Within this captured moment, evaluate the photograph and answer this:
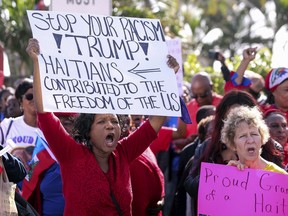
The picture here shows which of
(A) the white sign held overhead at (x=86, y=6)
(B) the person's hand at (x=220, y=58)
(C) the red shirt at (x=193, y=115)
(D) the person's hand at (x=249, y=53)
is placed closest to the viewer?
(D) the person's hand at (x=249, y=53)

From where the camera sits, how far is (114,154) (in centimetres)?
587

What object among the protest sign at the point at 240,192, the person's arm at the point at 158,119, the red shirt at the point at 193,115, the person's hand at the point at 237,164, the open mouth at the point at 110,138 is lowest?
the protest sign at the point at 240,192

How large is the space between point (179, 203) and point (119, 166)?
70.5 inches

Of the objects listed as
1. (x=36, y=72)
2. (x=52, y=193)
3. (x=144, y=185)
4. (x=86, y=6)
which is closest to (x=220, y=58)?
(x=86, y=6)

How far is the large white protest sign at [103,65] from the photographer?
5.65 meters

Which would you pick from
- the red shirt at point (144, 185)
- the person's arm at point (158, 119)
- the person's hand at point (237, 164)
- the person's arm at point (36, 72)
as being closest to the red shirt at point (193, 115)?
the red shirt at point (144, 185)

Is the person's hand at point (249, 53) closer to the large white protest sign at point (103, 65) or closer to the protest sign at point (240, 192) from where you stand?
the large white protest sign at point (103, 65)

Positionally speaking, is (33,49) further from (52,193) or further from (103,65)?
(52,193)

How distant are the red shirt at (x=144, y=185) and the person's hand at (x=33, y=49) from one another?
1361 millimetres

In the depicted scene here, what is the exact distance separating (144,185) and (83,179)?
3.38ft

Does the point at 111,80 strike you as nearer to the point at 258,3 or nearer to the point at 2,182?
the point at 2,182

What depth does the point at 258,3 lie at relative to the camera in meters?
35.3

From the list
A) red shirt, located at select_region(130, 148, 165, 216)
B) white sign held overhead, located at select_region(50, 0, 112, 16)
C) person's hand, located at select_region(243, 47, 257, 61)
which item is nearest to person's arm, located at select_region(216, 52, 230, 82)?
person's hand, located at select_region(243, 47, 257, 61)

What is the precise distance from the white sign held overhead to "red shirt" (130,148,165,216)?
6.74 feet
